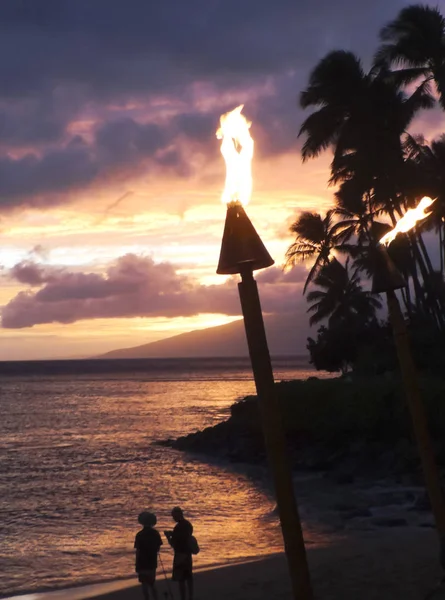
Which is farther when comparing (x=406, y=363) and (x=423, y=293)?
(x=423, y=293)

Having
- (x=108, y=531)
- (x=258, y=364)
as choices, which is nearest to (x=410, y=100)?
(x=108, y=531)

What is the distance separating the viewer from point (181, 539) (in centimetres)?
1093

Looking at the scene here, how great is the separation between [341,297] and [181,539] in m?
42.8

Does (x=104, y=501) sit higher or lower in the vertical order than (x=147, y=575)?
lower

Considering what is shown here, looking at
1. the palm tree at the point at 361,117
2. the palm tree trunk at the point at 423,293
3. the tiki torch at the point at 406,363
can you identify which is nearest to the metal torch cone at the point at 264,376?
the tiki torch at the point at 406,363

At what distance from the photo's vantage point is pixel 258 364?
5.23 metres

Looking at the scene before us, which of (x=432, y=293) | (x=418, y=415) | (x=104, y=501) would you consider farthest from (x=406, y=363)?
(x=432, y=293)

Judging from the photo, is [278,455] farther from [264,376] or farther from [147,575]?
[147,575]

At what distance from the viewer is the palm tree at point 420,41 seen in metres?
31.3

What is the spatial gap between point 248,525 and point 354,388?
13810 millimetres

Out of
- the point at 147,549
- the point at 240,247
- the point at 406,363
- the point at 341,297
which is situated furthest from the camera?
the point at 341,297

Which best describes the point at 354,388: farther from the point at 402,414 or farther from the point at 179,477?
the point at 179,477

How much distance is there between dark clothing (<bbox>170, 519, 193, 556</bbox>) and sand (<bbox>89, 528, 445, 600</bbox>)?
2.38 metres

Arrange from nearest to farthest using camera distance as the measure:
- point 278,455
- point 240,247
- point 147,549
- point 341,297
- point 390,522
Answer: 1. point 278,455
2. point 240,247
3. point 147,549
4. point 390,522
5. point 341,297
